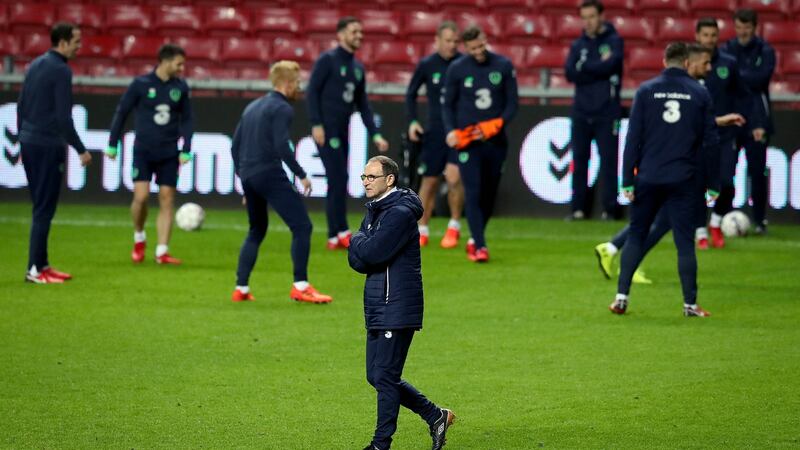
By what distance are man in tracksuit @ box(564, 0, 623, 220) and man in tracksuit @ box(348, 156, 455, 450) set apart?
10858 mm

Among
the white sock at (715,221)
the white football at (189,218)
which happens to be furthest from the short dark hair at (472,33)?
the white football at (189,218)

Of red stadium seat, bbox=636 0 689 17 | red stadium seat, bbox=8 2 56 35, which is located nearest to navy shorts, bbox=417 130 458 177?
red stadium seat, bbox=636 0 689 17

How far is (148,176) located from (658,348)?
6094 mm

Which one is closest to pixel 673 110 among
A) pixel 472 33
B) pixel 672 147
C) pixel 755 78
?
pixel 672 147

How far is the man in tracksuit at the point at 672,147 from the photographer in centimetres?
1020

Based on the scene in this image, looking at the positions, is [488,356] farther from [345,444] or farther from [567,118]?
[567,118]

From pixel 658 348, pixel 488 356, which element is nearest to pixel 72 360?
pixel 488 356

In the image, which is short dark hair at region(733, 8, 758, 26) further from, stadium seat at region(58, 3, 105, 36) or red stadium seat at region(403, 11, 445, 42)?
stadium seat at region(58, 3, 105, 36)

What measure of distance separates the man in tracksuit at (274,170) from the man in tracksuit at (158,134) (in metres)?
2.46

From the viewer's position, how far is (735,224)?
627 inches

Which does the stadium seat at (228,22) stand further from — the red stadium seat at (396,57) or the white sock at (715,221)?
the white sock at (715,221)

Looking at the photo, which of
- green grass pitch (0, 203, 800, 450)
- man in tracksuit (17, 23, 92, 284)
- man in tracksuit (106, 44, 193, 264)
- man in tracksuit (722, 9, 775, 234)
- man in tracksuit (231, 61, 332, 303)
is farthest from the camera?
man in tracksuit (722, 9, 775, 234)

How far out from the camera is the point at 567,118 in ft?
57.4

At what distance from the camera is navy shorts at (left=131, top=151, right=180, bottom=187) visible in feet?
44.4
